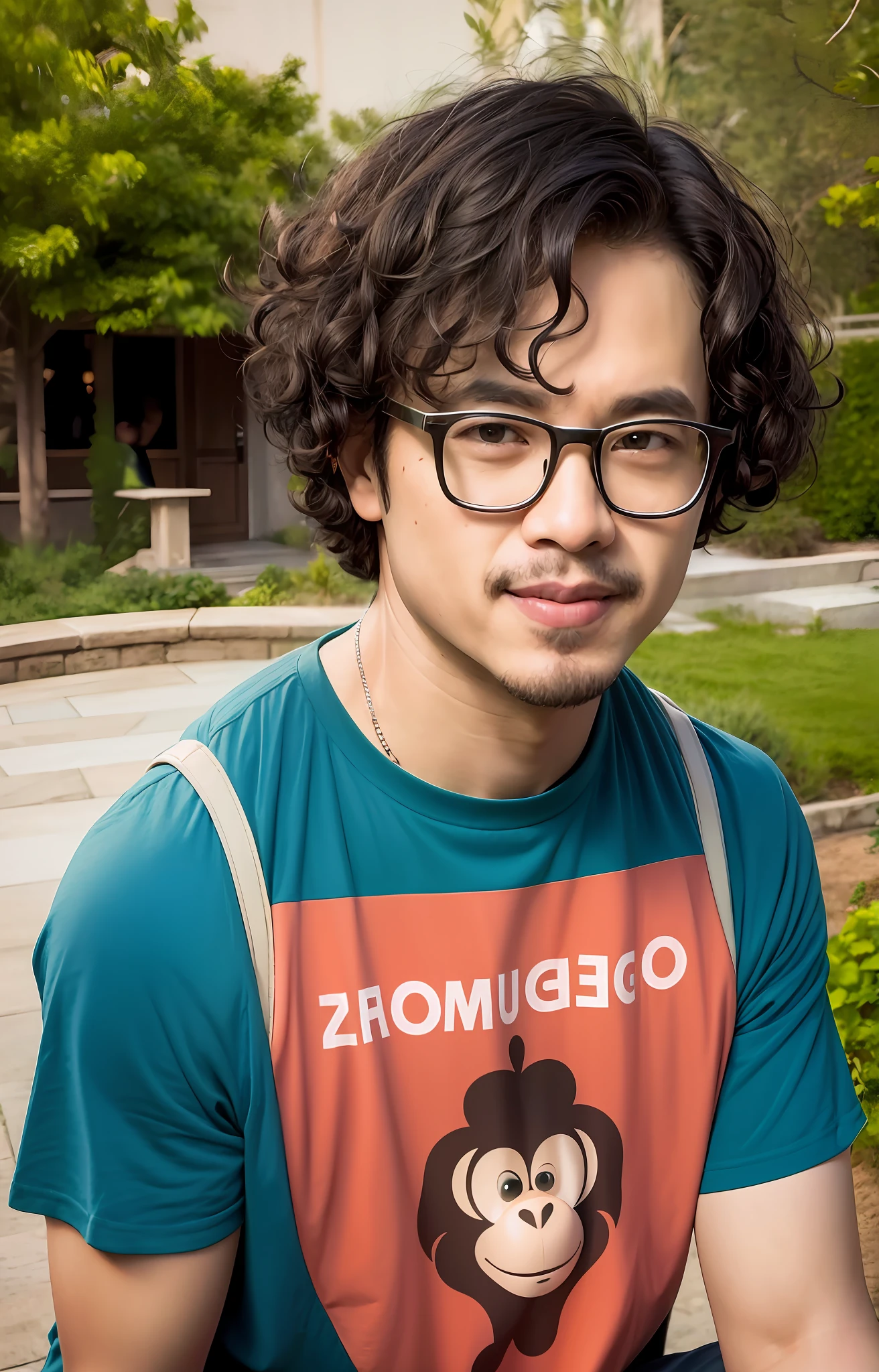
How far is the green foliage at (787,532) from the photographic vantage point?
300 inches

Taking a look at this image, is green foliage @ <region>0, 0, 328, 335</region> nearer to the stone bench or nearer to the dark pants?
the stone bench

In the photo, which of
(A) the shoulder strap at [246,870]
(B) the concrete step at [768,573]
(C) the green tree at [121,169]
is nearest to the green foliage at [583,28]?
(C) the green tree at [121,169]

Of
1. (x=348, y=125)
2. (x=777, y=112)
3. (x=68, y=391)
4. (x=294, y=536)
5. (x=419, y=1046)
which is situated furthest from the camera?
(x=294, y=536)

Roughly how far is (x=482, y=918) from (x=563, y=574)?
345 millimetres

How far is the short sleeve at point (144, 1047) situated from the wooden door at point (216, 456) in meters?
12.0

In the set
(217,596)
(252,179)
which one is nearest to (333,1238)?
(217,596)

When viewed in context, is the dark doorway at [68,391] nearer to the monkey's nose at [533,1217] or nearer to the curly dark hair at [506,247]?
the curly dark hair at [506,247]

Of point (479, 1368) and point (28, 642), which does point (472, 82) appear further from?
point (28, 642)

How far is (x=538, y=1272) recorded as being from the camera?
4.00 ft

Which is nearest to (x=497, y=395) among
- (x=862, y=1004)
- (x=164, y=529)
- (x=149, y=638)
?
(x=862, y=1004)

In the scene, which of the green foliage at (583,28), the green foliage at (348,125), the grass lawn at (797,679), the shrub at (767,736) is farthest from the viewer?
the green foliage at (348,125)

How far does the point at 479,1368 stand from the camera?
1231 mm

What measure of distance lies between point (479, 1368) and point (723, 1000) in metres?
0.43

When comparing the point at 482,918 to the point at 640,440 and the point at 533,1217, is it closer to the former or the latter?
the point at 533,1217
